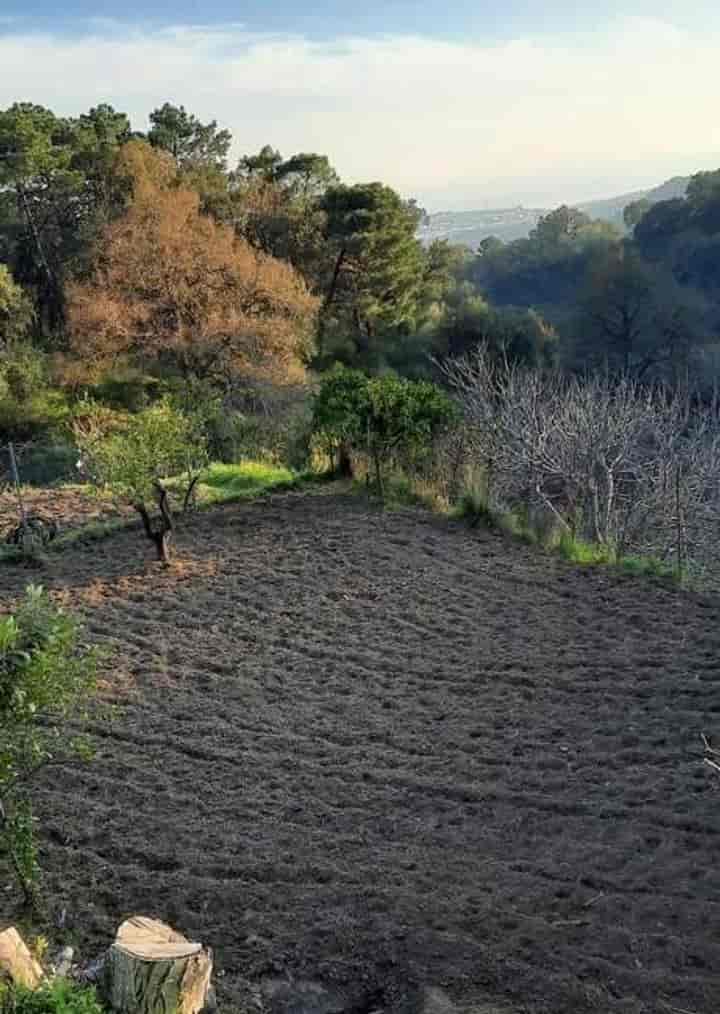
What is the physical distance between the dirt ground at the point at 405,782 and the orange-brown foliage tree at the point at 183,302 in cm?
1283

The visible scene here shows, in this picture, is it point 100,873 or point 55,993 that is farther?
point 100,873

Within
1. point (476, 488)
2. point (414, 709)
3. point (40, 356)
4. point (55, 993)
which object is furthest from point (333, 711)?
point (40, 356)

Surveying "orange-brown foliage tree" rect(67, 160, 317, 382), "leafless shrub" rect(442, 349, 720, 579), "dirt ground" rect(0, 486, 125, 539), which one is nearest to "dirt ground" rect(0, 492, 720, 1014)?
"dirt ground" rect(0, 486, 125, 539)

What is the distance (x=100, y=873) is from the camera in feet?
14.3

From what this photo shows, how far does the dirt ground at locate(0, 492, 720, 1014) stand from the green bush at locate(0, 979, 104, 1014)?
0.75 meters

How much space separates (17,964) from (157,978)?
1.54 ft

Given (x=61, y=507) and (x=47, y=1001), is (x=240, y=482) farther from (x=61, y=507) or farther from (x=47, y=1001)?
(x=47, y=1001)

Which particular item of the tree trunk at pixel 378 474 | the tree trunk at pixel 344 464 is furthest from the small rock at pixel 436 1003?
the tree trunk at pixel 344 464

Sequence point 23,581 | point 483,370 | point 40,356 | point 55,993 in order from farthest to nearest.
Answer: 1. point 40,356
2. point 483,370
3. point 23,581
4. point 55,993

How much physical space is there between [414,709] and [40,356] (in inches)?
672

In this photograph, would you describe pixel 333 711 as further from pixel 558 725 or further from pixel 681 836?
pixel 681 836

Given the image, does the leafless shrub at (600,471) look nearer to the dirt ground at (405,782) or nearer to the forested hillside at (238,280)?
the dirt ground at (405,782)

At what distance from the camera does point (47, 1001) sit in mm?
2918

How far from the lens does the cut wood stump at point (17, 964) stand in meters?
3.18
